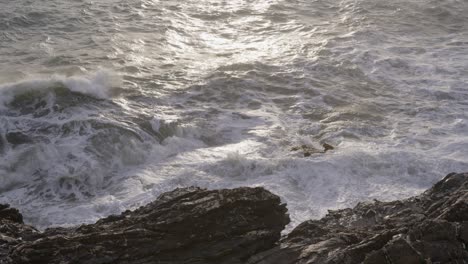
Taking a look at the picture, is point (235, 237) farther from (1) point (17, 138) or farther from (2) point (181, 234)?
(1) point (17, 138)

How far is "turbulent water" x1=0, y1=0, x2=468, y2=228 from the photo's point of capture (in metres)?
8.73

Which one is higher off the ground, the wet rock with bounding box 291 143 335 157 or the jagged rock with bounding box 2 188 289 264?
the jagged rock with bounding box 2 188 289 264

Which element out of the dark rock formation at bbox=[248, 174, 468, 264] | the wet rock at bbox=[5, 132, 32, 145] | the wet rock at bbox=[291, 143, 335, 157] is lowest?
the wet rock at bbox=[5, 132, 32, 145]

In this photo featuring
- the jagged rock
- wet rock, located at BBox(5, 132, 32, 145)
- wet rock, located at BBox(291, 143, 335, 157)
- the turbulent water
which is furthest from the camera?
wet rock, located at BBox(5, 132, 32, 145)

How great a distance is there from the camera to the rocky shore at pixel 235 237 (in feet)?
14.8

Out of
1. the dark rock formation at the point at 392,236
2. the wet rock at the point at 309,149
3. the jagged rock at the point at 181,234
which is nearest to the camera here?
the dark rock formation at the point at 392,236

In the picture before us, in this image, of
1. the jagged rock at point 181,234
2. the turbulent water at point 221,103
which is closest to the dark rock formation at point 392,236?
the jagged rock at point 181,234

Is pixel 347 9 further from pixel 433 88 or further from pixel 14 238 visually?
pixel 14 238

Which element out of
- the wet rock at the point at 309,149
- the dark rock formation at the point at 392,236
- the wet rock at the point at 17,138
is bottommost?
the wet rock at the point at 17,138

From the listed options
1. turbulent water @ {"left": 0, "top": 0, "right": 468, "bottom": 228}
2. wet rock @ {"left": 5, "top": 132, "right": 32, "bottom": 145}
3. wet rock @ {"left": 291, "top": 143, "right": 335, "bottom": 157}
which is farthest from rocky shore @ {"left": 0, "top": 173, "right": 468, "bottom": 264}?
wet rock @ {"left": 5, "top": 132, "right": 32, "bottom": 145}

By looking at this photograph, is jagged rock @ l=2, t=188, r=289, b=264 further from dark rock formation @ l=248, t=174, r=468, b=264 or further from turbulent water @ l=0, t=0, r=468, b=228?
turbulent water @ l=0, t=0, r=468, b=228

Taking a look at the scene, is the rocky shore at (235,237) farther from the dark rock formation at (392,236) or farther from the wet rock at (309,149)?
the wet rock at (309,149)

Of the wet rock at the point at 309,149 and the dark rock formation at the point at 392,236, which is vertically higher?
the dark rock formation at the point at 392,236

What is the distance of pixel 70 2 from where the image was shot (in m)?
18.1
